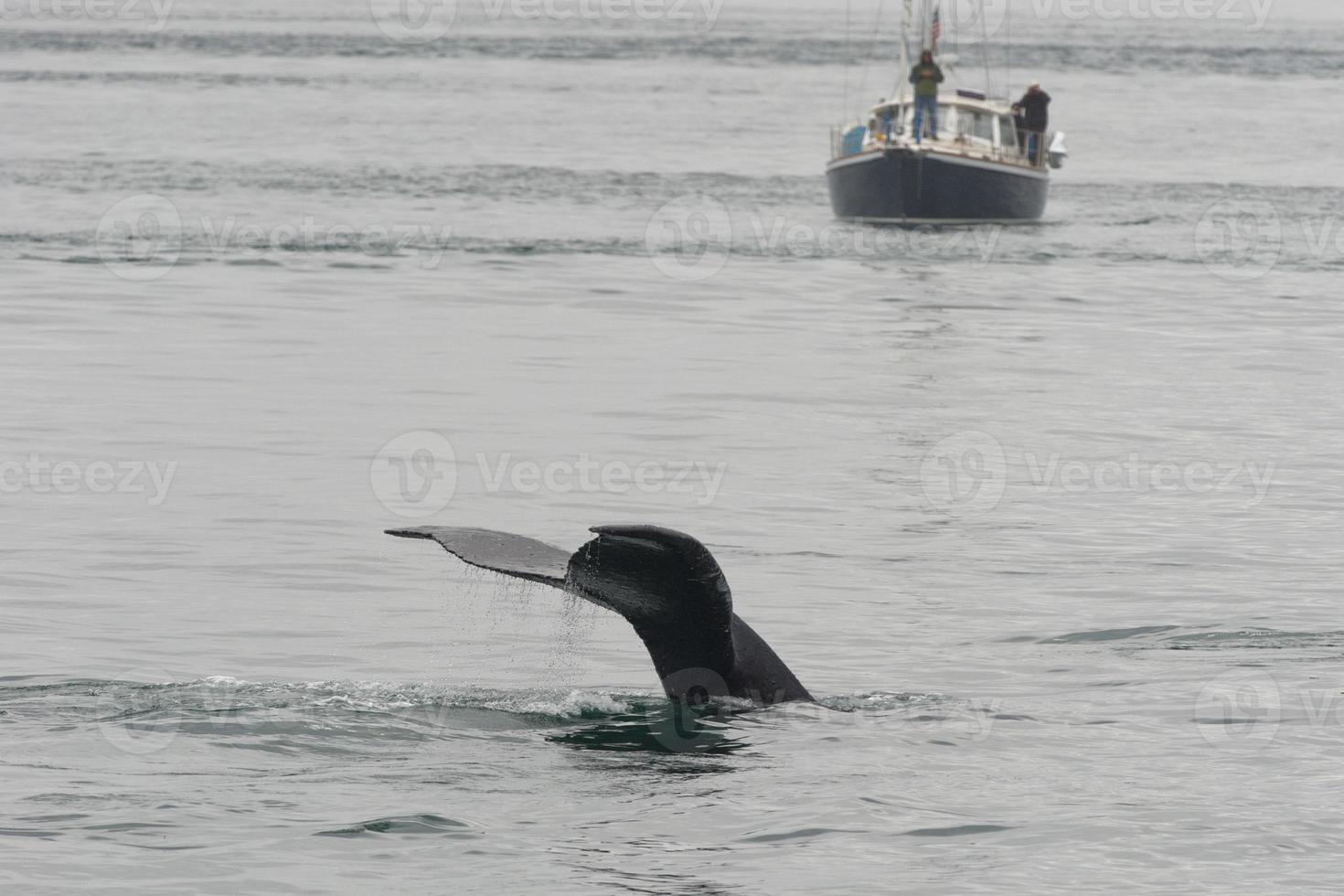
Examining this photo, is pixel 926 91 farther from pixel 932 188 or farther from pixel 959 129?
pixel 959 129

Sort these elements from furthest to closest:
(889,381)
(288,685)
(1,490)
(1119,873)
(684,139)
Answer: (684,139)
(889,381)
(1,490)
(288,685)
(1119,873)

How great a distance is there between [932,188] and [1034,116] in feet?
7.99

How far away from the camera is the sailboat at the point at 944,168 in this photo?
40.6 metres

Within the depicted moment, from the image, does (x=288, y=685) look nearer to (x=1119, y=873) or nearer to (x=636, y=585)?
(x=636, y=585)

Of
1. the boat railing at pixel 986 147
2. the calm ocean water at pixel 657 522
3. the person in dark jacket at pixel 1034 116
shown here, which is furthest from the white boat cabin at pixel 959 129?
the calm ocean water at pixel 657 522

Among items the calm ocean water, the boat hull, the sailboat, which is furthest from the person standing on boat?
the calm ocean water

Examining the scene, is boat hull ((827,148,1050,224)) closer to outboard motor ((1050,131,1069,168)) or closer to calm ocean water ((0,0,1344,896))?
calm ocean water ((0,0,1344,896))

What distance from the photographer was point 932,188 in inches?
1619

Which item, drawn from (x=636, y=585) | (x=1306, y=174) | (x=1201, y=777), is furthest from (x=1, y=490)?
(x=1306, y=174)

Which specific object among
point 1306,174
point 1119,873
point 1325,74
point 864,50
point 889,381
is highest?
point 864,50

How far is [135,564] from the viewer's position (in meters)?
13.9

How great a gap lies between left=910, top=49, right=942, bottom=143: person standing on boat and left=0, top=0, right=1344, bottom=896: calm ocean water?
2252 mm

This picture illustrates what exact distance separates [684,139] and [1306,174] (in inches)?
731

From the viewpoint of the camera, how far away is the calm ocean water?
8.39 m
